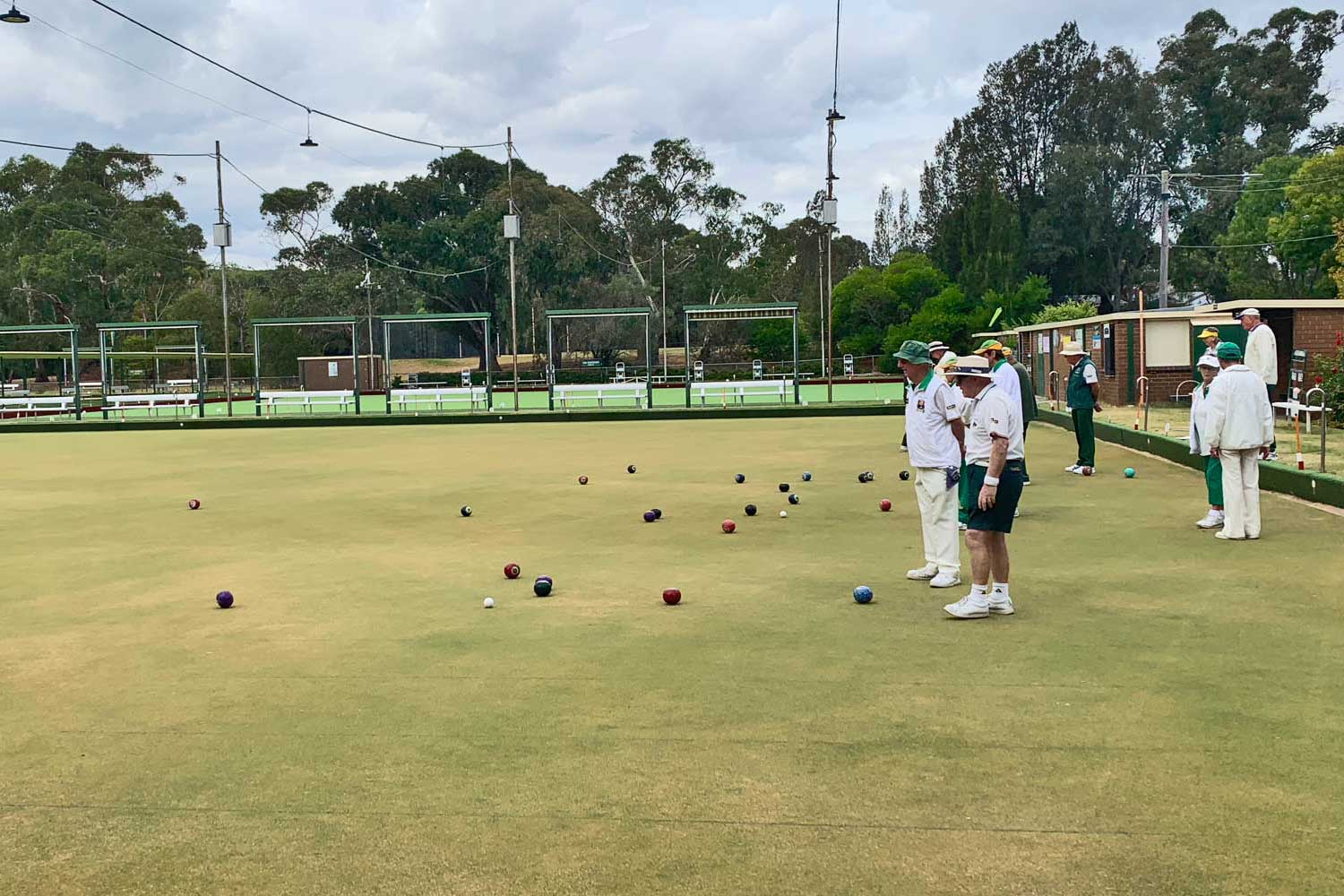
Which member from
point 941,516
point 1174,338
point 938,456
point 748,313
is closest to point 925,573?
point 941,516

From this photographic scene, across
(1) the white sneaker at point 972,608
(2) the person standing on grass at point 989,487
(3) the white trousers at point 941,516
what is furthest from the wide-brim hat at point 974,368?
(1) the white sneaker at point 972,608

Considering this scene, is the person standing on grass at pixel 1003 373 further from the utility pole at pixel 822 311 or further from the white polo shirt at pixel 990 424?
the utility pole at pixel 822 311

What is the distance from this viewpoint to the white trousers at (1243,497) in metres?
9.07

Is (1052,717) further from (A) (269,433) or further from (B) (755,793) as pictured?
(A) (269,433)

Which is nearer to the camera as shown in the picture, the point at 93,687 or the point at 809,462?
the point at 93,687

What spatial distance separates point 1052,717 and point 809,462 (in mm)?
11476

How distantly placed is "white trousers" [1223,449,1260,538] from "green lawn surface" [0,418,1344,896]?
0.30 meters

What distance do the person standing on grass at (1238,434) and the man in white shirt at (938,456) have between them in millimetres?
2742

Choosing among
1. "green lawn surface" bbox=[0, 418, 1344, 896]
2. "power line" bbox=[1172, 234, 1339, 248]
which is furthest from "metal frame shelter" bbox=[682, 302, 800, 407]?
"power line" bbox=[1172, 234, 1339, 248]

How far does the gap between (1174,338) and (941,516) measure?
22.0m

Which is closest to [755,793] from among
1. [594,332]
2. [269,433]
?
[269,433]

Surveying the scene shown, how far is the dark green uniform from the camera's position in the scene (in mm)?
13617

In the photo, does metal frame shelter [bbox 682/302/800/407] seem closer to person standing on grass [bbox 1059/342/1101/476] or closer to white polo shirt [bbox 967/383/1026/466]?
person standing on grass [bbox 1059/342/1101/476]

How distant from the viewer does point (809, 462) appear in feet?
53.3
